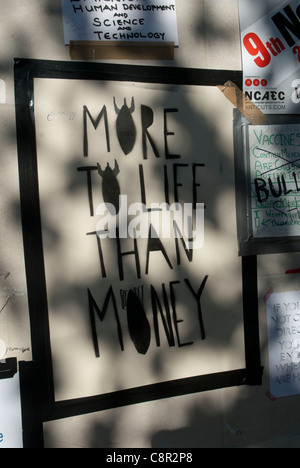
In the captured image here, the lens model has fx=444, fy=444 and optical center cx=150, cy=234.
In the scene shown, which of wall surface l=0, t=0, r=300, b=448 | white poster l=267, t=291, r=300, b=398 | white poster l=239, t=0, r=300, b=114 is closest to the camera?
wall surface l=0, t=0, r=300, b=448

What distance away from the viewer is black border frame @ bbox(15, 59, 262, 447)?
5.86 ft

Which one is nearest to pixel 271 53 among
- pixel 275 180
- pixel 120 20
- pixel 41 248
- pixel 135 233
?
pixel 275 180

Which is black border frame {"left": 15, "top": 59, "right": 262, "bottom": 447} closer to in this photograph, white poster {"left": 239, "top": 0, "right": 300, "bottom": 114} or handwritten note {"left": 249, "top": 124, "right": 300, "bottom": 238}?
white poster {"left": 239, "top": 0, "right": 300, "bottom": 114}

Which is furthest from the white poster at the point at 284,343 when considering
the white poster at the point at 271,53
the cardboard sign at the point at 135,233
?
the white poster at the point at 271,53

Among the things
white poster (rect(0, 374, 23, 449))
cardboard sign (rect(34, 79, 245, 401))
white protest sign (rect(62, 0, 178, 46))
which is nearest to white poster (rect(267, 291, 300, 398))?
cardboard sign (rect(34, 79, 245, 401))

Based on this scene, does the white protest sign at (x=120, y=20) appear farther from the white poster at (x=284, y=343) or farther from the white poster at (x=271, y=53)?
the white poster at (x=284, y=343)

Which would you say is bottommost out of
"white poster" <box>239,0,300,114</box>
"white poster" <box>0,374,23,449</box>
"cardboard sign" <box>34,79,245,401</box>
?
"white poster" <box>0,374,23,449</box>

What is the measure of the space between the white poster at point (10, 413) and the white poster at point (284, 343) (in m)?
1.20

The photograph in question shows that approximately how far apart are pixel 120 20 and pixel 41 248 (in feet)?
3.33

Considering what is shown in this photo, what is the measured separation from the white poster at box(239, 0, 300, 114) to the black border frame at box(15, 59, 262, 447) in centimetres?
10

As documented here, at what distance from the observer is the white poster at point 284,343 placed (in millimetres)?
2186

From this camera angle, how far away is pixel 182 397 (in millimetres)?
2072

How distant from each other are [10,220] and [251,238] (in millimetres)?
1088
